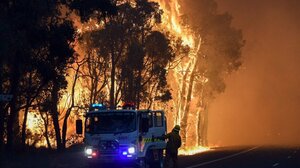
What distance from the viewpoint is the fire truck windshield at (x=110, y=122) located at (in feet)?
78.2

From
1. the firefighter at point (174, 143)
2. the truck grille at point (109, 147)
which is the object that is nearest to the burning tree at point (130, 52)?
the firefighter at point (174, 143)

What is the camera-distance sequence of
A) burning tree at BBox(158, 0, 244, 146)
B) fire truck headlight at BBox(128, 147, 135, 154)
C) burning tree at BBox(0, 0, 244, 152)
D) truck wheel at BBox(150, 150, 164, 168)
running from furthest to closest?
burning tree at BBox(158, 0, 244, 146)
burning tree at BBox(0, 0, 244, 152)
truck wheel at BBox(150, 150, 164, 168)
fire truck headlight at BBox(128, 147, 135, 154)

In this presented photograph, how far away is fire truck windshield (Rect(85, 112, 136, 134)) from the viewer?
23833 mm

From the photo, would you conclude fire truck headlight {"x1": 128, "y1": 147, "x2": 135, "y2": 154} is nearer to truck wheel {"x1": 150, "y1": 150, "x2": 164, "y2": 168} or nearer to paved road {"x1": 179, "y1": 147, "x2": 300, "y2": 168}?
truck wheel {"x1": 150, "y1": 150, "x2": 164, "y2": 168}

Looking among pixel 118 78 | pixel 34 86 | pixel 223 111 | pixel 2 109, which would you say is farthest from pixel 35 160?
pixel 223 111

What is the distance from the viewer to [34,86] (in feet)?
118

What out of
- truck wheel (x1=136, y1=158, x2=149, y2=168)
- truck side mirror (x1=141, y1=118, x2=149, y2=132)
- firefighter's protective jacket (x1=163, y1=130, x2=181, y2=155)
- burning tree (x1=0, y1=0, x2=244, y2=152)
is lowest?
truck wheel (x1=136, y1=158, x2=149, y2=168)

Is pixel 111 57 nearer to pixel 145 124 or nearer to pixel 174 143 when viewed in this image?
pixel 174 143

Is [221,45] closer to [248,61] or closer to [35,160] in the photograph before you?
[35,160]

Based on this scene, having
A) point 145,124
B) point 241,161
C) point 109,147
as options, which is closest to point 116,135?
point 109,147

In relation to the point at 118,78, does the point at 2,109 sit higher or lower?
lower

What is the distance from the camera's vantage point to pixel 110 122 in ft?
79.3

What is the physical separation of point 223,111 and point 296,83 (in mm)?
15951

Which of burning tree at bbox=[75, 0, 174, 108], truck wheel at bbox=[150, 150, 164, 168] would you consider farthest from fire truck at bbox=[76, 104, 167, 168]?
burning tree at bbox=[75, 0, 174, 108]
